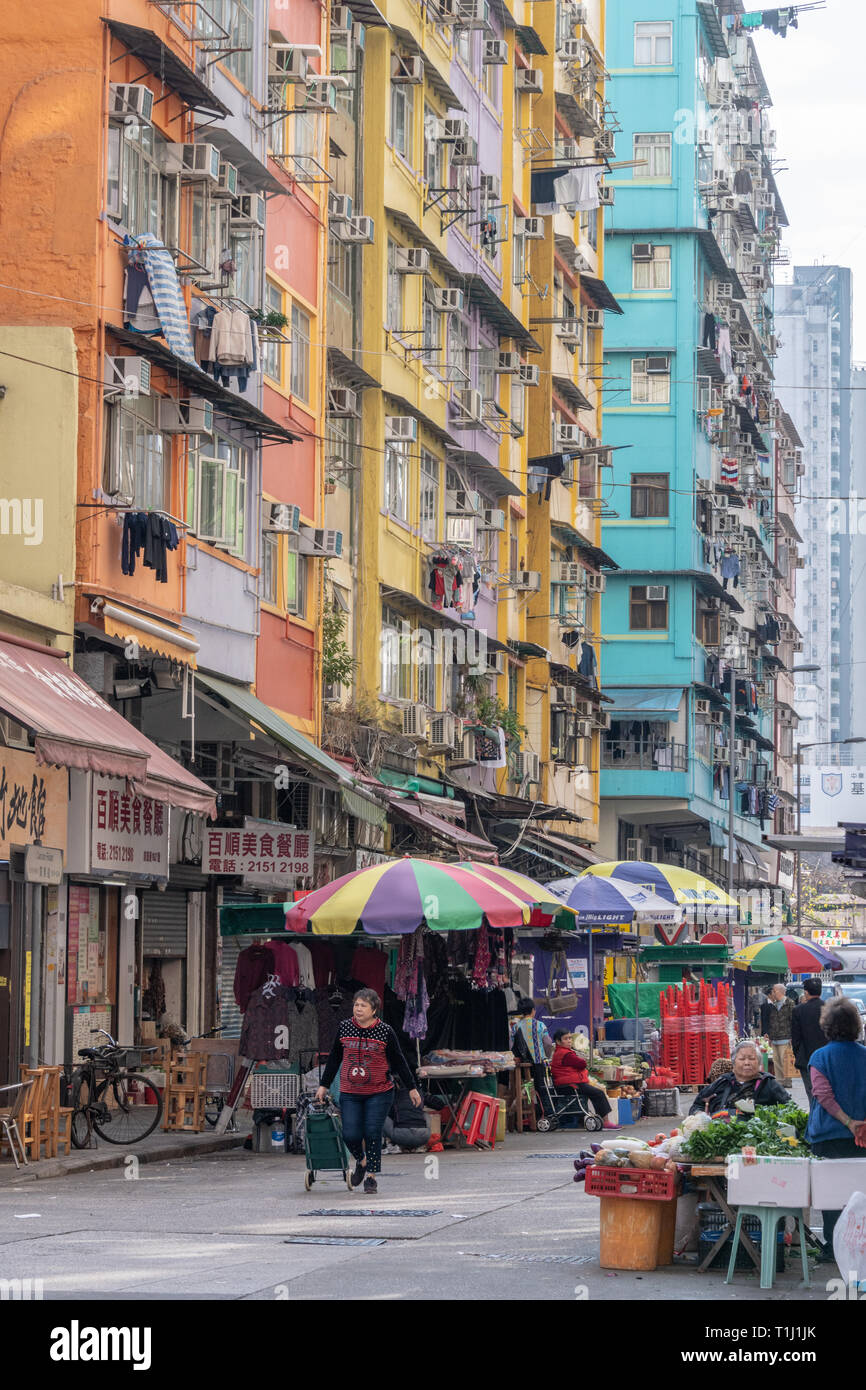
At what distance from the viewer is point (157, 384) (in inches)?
914

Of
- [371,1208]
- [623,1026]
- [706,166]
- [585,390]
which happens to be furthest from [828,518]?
[371,1208]

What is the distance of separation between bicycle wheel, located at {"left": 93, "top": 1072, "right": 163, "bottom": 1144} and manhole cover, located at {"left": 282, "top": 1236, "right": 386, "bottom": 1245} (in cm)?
717

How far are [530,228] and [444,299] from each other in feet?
33.1

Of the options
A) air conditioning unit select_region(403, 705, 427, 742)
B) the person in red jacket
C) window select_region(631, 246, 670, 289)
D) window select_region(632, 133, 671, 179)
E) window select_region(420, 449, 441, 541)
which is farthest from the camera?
window select_region(632, 133, 671, 179)

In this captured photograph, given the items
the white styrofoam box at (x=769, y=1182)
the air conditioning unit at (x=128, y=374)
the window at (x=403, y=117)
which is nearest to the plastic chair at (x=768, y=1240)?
the white styrofoam box at (x=769, y=1182)

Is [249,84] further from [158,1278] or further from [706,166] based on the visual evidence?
[706,166]

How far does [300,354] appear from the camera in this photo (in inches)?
1185

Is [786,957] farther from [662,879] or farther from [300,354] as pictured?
[300,354]

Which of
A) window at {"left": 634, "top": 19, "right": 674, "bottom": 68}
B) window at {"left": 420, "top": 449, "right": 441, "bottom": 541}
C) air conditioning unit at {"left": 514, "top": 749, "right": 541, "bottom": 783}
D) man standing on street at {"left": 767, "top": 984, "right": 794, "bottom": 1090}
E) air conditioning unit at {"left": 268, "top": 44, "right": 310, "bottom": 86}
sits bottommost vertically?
man standing on street at {"left": 767, "top": 984, "right": 794, "bottom": 1090}

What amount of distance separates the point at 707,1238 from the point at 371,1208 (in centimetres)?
359

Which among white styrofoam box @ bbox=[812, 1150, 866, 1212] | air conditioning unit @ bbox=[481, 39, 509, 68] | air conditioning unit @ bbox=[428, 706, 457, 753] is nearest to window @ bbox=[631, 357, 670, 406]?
air conditioning unit @ bbox=[481, 39, 509, 68]

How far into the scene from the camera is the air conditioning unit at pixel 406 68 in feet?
117

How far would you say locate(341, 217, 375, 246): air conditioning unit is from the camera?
3219 centimetres

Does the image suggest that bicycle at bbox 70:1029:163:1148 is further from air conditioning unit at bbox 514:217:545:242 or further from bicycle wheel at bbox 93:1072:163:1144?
air conditioning unit at bbox 514:217:545:242
